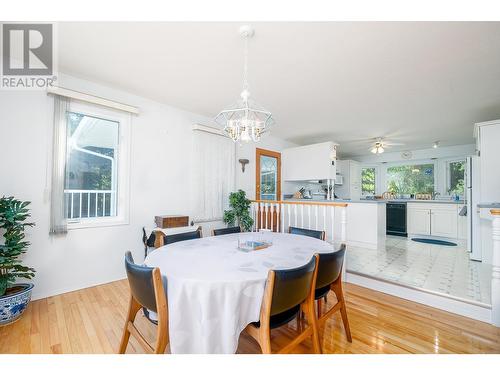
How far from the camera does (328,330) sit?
6.23 feet

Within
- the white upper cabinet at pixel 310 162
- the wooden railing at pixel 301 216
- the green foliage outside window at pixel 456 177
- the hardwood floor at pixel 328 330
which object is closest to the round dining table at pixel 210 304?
the hardwood floor at pixel 328 330

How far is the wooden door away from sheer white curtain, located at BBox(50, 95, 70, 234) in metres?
3.33

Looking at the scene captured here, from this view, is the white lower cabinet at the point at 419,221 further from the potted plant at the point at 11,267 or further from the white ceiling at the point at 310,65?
the potted plant at the point at 11,267

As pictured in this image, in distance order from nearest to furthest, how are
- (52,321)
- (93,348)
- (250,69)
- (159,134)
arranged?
1. (93,348)
2. (52,321)
3. (250,69)
4. (159,134)

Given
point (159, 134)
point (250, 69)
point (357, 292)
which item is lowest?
point (357, 292)

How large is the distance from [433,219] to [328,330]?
522 cm

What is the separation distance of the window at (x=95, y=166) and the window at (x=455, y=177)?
786 cm

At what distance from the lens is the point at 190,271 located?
131 cm

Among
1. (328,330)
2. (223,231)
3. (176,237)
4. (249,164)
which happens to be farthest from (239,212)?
(328,330)

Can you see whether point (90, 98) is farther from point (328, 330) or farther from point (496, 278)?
point (496, 278)

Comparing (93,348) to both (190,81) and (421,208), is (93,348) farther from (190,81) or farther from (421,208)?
(421,208)

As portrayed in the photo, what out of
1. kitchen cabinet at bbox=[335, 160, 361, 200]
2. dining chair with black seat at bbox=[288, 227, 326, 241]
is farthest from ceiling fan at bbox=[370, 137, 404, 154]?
dining chair with black seat at bbox=[288, 227, 326, 241]

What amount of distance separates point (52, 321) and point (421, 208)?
23.6 ft
